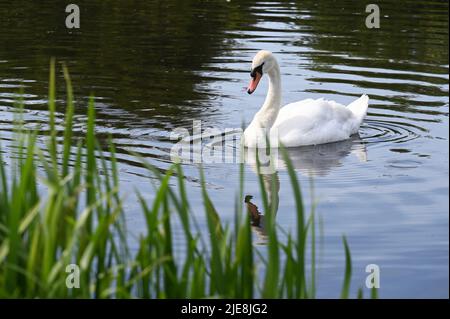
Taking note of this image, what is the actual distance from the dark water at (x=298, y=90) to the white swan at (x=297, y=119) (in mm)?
182

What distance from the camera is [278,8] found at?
21922 millimetres

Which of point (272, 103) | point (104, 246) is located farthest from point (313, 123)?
point (104, 246)

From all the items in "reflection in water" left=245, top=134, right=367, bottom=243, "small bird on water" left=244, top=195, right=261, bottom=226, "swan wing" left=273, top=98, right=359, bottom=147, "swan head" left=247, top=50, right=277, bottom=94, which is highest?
"swan head" left=247, top=50, right=277, bottom=94

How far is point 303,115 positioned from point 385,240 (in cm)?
372

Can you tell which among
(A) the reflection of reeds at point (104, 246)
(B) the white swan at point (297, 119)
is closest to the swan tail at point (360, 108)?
(B) the white swan at point (297, 119)

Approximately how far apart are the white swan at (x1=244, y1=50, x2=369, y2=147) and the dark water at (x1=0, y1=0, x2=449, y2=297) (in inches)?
7.2

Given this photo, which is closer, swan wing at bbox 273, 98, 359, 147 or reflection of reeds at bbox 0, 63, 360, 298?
reflection of reeds at bbox 0, 63, 360, 298

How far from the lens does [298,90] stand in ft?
48.1

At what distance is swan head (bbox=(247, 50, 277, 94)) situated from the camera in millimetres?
12180

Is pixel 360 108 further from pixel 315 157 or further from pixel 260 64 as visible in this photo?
pixel 315 157

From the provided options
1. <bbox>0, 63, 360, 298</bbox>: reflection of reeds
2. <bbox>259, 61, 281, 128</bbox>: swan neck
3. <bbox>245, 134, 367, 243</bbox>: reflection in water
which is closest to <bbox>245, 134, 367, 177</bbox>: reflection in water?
<bbox>245, 134, 367, 243</bbox>: reflection in water

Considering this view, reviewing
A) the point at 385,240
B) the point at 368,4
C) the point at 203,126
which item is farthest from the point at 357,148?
the point at 368,4

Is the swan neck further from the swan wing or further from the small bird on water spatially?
the small bird on water
